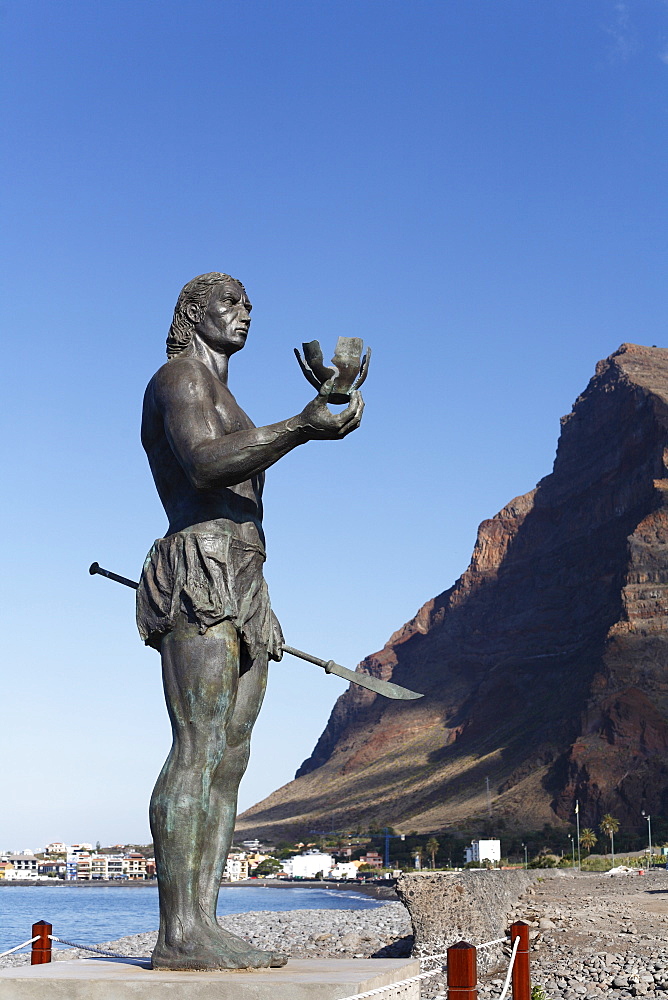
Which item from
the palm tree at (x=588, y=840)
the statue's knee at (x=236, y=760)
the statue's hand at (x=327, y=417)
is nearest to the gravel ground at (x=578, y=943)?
the statue's knee at (x=236, y=760)

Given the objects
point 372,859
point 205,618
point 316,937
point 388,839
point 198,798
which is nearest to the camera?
point 198,798

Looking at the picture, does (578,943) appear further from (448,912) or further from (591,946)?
(448,912)

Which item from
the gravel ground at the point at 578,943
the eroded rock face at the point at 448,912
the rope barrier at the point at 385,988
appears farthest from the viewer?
the eroded rock face at the point at 448,912

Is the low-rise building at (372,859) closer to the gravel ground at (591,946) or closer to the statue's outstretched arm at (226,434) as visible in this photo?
the gravel ground at (591,946)

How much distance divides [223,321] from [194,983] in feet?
10.4

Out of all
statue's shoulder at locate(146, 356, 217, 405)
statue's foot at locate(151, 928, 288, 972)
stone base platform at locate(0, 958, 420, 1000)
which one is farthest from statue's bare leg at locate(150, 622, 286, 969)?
statue's shoulder at locate(146, 356, 217, 405)

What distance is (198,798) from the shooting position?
220 inches

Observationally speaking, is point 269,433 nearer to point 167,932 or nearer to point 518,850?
point 167,932

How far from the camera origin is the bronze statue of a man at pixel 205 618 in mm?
5520

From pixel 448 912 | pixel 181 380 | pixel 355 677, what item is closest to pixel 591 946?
pixel 448 912

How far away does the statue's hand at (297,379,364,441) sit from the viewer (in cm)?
547

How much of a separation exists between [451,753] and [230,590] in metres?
197

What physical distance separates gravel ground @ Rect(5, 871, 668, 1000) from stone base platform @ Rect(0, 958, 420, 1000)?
721 centimetres

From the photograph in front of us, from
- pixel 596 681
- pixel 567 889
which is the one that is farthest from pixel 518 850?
pixel 567 889
